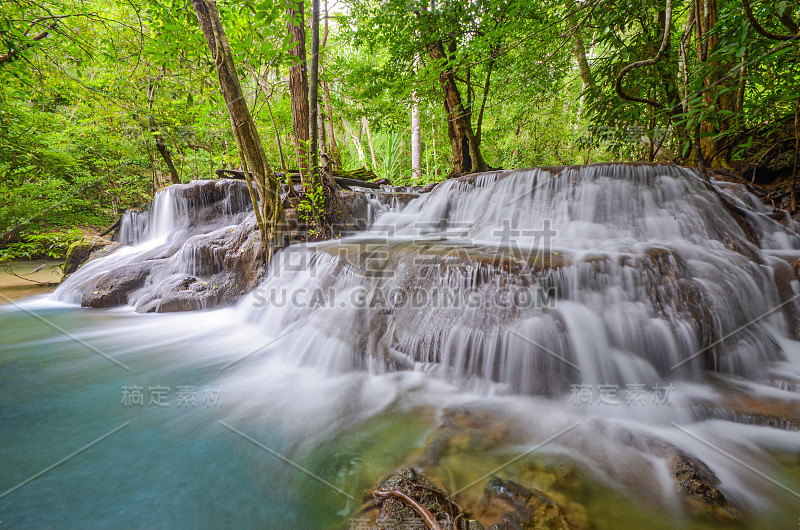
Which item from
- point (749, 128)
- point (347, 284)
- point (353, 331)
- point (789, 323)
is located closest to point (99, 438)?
point (353, 331)

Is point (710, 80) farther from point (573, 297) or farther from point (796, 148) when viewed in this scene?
point (573, 297)

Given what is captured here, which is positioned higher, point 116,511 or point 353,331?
point 353,331

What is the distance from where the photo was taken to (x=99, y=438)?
1.86 m

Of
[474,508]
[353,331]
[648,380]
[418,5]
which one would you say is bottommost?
[474,508]

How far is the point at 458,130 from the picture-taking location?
7746 millimetres

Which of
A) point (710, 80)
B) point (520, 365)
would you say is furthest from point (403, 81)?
point (520, 365)

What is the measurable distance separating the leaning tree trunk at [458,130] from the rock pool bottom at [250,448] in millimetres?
6610

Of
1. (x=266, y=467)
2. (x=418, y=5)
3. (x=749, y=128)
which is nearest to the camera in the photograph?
(x=266, y=467)

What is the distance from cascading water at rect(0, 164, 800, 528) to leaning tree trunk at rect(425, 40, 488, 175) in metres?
3.94

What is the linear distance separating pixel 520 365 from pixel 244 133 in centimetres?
429

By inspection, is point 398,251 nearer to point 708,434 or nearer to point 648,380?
point 648,380

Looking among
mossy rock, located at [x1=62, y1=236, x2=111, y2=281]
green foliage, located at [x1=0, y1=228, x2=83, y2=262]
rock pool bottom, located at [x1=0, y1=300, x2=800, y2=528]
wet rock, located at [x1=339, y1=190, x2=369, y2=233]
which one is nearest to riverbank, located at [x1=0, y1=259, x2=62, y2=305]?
mossy rock, located at [x1=62, y1=236, x2=111, y2=281]

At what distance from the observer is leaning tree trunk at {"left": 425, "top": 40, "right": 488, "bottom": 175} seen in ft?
23.6

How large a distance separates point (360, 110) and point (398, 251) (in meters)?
5.10
